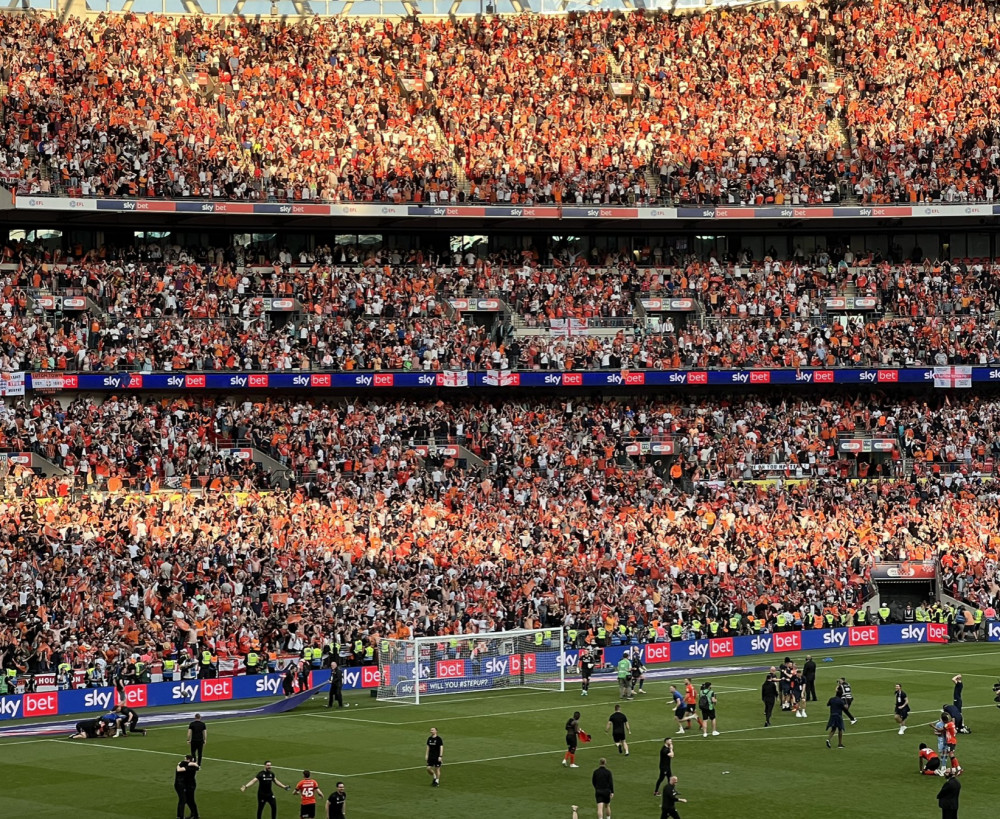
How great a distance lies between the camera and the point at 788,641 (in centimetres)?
5169

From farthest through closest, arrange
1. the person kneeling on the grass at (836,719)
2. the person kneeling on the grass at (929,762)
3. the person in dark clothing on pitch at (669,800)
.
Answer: the person kneeling on the grass at (836,719) → the person kneeling on the grass at (929,762) → the person in dark clothing on pitch at (669,800)

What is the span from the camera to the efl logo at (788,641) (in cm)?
5156

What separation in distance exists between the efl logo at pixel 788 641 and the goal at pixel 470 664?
885 centimetres

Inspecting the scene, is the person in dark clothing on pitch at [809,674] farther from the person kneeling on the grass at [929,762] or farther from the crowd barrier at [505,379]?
the crowd barrier at [505,379]

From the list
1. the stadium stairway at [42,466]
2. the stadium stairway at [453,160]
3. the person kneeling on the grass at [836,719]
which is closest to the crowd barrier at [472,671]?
the person kneeling on the grass at [836,719]

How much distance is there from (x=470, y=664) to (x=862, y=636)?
15.5 m

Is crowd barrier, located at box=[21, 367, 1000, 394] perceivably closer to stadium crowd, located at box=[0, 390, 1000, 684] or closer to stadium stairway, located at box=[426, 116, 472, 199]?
stadium crowd, located at box=[0, 390, 1000, 684]

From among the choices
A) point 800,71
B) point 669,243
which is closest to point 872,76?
point 800,71

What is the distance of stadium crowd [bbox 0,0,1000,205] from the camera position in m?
60.5

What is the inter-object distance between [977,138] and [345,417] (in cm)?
2907

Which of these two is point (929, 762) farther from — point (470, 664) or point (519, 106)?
point (519, 106)

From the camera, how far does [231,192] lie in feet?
197

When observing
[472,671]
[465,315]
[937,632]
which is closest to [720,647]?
[937,632]

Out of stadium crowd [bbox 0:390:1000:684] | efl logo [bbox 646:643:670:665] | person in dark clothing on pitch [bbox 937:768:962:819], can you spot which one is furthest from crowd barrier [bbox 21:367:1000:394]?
person in dark clothing on pitch [bbox 937:768:962:819]
